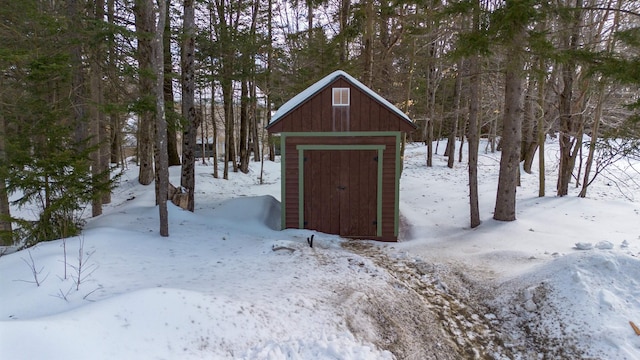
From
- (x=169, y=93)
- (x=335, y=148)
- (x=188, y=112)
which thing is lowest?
(x=335, y=148)

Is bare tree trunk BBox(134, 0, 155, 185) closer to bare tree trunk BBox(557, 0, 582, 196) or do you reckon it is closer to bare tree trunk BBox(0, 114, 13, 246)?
bare tree trunk BBox(0, 114, 13, 246)

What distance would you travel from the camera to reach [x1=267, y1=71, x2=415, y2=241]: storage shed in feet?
25.1

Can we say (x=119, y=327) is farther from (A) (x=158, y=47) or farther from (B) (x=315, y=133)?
(B) (x=315, y=133)

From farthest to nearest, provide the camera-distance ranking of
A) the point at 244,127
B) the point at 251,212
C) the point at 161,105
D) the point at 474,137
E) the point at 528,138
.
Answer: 1. the point at 244,127
2. the point at 528,138
3. the point at 251,212
4. the point at 474,137
5. the point at 161,105

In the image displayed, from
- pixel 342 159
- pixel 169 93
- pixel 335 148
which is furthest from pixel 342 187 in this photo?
pixel 169 93

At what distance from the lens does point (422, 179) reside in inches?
611

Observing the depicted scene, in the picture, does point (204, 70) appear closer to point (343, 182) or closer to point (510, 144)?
point (343, 182)

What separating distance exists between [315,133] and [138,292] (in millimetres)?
5063

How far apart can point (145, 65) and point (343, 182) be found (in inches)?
238

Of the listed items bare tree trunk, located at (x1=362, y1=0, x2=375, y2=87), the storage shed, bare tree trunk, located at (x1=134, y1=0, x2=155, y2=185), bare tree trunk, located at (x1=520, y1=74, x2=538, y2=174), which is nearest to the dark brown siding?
the storage shed

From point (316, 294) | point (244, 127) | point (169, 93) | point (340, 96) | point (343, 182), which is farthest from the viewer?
point (244, 127)

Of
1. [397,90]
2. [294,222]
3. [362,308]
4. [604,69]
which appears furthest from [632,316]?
[397,90]

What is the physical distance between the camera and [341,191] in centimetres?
799

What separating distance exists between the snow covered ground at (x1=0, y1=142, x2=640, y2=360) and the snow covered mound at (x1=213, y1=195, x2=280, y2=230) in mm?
507
